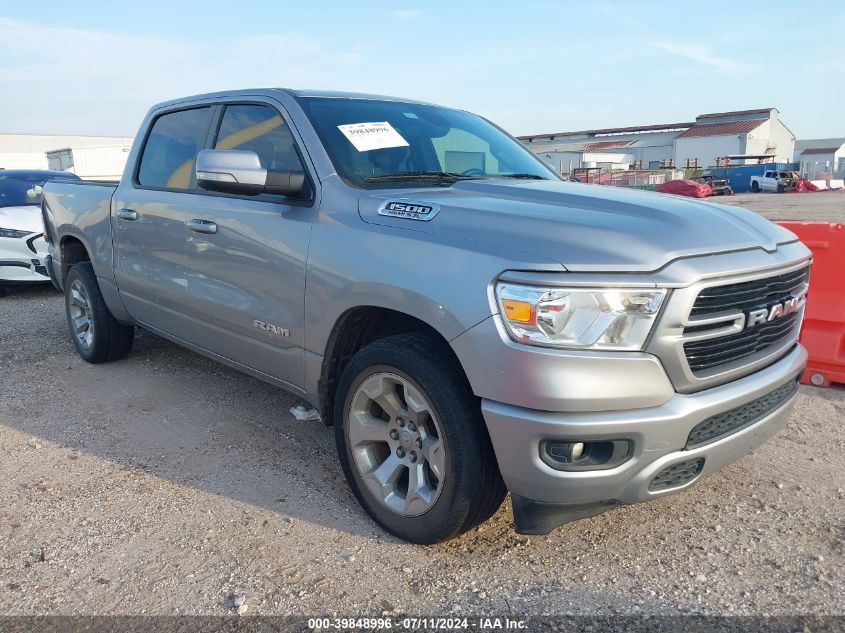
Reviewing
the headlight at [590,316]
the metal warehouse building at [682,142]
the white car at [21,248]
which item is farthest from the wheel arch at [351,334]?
the metal warehouse building at [682,142]

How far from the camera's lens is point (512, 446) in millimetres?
2363

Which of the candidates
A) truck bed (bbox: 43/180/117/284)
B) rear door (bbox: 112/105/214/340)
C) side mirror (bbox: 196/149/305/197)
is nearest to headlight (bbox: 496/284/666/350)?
side mirror (bbox: 196/149/305/197)

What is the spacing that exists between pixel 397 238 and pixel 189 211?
1.74 meters

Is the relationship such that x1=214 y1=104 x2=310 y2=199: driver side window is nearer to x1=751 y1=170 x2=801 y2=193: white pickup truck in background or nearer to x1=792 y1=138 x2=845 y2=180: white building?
x1=751 y1=170 x2=801 y2=193: white pickup truck in background

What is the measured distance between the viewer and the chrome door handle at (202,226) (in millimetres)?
3705

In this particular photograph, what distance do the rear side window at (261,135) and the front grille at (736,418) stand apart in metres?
2.12

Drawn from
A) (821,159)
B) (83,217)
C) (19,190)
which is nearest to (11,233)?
(19,190)

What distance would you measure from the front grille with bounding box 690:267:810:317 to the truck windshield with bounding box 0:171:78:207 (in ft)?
28.9

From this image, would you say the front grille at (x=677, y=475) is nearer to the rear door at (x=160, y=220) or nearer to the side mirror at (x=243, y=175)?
the side mirror at (x=243, y=175)

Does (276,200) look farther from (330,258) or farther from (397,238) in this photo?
(397,238)

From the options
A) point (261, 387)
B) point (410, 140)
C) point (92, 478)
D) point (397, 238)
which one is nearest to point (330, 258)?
point (397, 238)

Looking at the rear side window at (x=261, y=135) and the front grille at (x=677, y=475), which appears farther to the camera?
the rear side window at (x=261, y=135)

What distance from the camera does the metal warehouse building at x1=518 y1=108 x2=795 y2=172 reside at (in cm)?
5894

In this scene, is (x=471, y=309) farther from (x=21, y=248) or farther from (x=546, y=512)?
(x=21, y=248)
